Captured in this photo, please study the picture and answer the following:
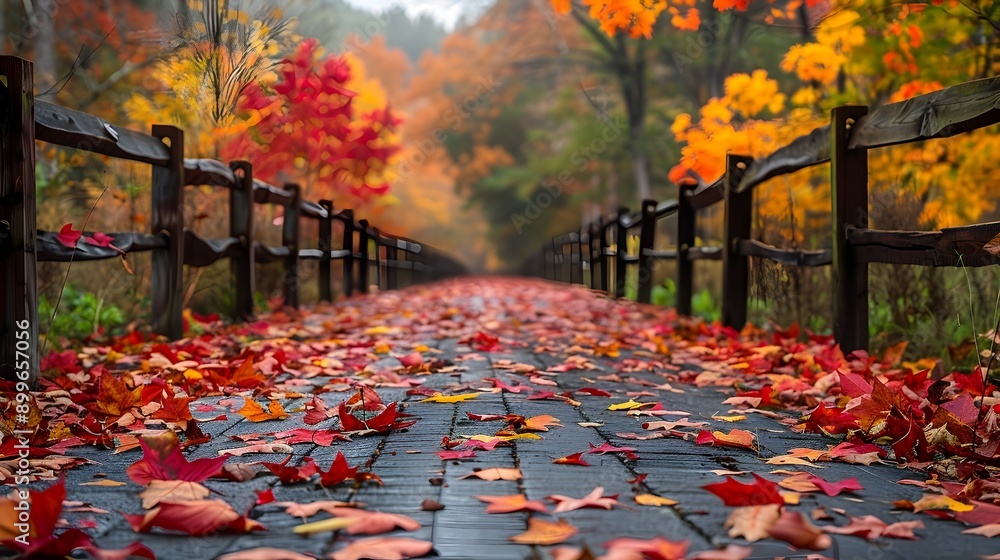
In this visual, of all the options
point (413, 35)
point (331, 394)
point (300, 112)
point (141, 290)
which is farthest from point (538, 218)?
point (413, 35)

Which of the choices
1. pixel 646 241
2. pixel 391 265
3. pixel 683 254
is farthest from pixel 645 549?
pixel 391 265

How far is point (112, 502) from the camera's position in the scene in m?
2.03

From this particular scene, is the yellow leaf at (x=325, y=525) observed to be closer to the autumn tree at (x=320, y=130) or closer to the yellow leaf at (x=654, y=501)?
the yellow leaf at (x=654, y=501)

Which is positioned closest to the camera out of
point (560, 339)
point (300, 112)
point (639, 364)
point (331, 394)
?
point (331, 394)

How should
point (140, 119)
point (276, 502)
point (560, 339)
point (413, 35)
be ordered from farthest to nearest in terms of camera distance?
point (413, 35) → point (140, 119) → point (560, 339) → point (276, 502)

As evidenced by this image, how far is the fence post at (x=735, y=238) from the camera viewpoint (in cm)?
611

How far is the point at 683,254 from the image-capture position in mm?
7637

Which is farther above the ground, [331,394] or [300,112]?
[300,112]

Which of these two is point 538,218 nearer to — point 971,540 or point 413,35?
point 971,540

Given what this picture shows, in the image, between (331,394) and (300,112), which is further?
(300,112)

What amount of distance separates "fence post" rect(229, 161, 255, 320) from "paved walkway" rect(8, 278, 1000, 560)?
5.11ft

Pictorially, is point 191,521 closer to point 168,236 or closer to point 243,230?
point 168,236

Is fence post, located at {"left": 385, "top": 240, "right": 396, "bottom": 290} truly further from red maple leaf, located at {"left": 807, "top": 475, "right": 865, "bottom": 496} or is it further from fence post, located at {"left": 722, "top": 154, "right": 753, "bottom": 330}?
red maple leaf, located at {"left": 807, "top": 475, "right": 865, "bottom": 496}

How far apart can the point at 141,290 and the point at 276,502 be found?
5.01 metres
